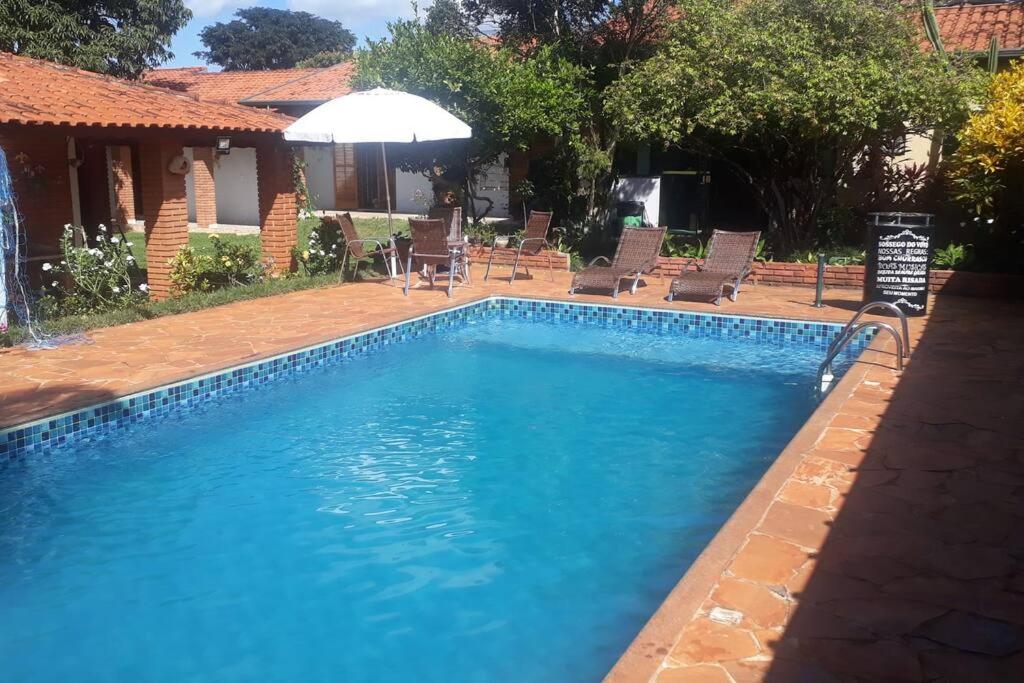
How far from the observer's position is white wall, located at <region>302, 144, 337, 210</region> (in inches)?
1030

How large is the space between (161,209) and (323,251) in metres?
2.66

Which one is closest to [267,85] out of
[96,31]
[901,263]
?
[96,31]

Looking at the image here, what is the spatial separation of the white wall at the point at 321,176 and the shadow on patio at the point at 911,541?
2159cm

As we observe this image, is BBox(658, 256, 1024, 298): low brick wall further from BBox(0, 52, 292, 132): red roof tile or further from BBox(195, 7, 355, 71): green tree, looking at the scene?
BBox(195, 7, 355, 71): green tree

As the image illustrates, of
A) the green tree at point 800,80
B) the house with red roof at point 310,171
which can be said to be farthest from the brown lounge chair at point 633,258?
the house with red roof at point 310,171

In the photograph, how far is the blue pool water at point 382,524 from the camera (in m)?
3.97

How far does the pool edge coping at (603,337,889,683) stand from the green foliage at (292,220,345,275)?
29.2ft

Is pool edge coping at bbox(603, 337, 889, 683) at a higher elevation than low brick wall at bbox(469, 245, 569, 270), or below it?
below

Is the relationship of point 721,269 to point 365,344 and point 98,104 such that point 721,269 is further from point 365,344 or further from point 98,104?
point 98,104

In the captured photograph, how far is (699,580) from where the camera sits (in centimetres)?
363

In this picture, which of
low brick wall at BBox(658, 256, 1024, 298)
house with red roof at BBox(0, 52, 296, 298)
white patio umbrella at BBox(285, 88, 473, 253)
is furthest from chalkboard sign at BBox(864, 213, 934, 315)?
house with red roof at BBox(0, 52, 296, 298)

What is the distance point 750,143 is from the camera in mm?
13883

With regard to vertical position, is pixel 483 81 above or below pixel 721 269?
above

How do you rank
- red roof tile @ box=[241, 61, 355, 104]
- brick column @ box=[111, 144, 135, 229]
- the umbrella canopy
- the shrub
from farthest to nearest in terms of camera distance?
red roof tile @ box=[241, 61, 355, 104], brick column @ box=[111, 144, 135, 229], the shrub, the umbrella canopy
